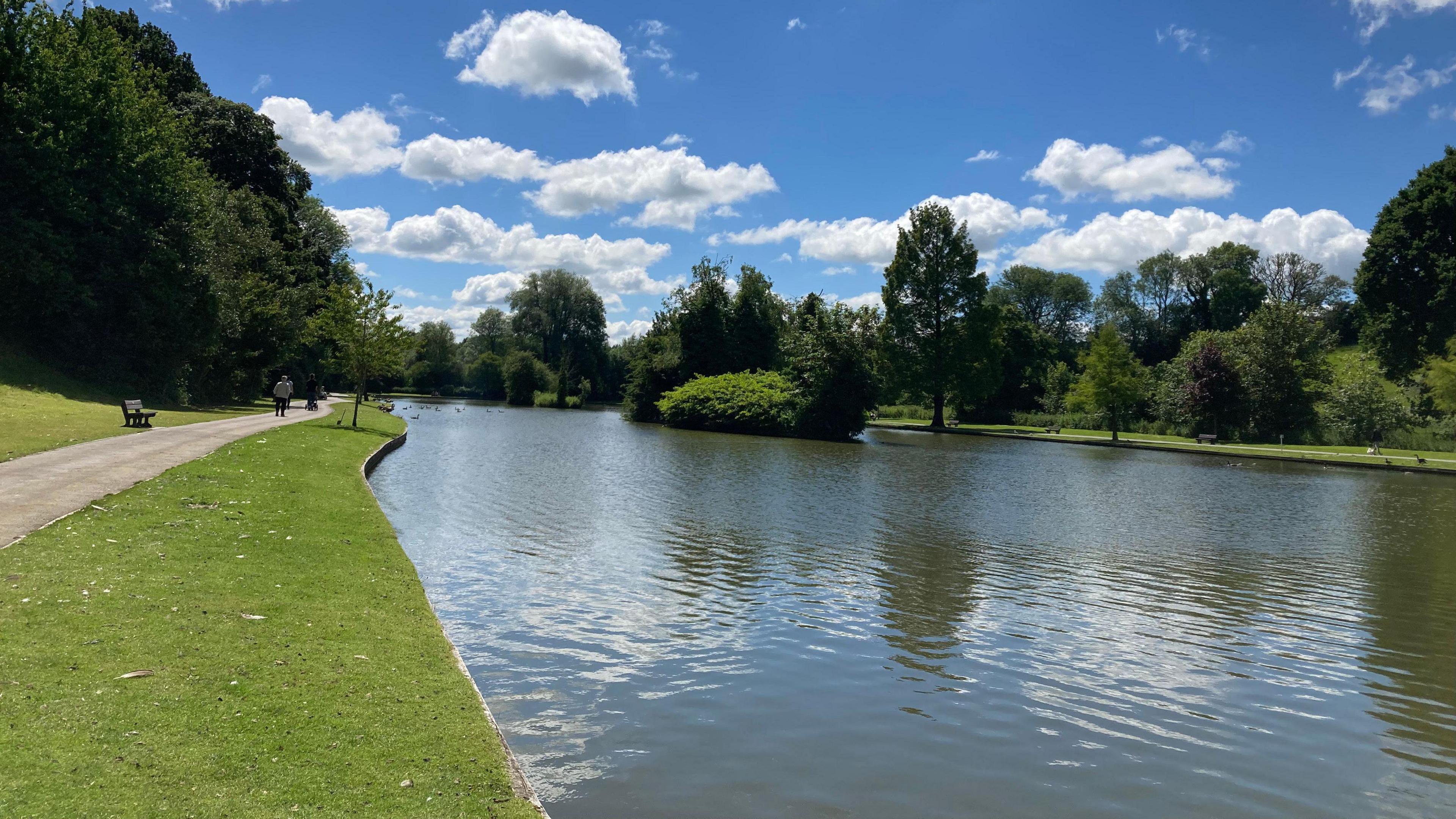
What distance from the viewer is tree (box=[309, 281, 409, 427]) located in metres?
35.0

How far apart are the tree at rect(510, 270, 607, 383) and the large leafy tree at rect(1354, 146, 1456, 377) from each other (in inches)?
2897

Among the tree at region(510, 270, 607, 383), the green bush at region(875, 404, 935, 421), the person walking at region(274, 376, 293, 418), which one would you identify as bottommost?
the person walking at region(274, 376, 293, 418)

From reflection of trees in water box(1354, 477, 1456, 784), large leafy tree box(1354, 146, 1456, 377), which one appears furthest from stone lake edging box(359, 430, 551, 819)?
large leafy tree box(1354, 146, 1456, 377)

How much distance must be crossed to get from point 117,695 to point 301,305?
4668 centimetres

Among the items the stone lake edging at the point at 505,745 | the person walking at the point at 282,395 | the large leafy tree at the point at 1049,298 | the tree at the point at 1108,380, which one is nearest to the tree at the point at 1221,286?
the large leafy tree at the point at 1049,298

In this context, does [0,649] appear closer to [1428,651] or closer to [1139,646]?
[1139,646]

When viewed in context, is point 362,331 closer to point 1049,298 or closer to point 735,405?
point 735,405

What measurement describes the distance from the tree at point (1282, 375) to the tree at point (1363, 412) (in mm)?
1302

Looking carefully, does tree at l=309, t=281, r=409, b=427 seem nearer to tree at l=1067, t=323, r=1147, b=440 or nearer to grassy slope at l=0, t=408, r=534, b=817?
grassy slope at l=0, t=408, r=534, b=817

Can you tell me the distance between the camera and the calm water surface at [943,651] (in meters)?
6.16

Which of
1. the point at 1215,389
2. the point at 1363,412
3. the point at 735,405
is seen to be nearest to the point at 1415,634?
the point at 735,405

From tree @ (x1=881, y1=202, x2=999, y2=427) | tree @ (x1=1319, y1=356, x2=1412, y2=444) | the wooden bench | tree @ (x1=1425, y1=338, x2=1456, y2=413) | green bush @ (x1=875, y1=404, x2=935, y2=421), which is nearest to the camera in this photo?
the wooden bench

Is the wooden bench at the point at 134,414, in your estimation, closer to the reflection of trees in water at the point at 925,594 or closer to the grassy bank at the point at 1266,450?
the reflection of trees in water at the point at 925,594

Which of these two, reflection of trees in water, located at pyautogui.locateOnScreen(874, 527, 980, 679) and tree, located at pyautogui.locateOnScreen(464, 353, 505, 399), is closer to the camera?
reflection of trees in water, located at pyautogui.locateOnScreen(874, 527, 980, 679)
